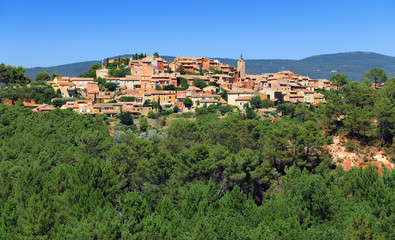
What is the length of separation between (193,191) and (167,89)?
166 ft

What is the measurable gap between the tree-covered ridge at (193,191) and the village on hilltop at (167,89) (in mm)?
25927

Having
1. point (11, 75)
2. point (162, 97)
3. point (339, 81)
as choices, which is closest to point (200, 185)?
point (162, 97)

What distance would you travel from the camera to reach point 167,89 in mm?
74000

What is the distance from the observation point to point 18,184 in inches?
1019

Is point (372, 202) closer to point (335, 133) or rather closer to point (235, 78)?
point (335, 133)

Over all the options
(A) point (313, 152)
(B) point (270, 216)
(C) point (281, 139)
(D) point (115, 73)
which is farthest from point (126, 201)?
(D) point (115, 73)

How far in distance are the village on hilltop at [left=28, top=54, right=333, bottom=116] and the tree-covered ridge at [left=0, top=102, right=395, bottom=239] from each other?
25927 mm

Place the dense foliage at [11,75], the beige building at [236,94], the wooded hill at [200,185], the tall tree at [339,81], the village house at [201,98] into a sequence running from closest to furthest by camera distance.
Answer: the wooded hill at [200,185] → the village house at [201,98] → the beige building at [236,94] → the dense foliage at [11,75] → the tall tree at [339,81]

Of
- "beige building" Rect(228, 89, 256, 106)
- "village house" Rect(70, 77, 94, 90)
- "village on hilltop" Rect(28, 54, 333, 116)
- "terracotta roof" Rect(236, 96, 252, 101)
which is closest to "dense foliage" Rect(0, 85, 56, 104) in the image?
"village on hilltop" Rect(28, 54, 333, 116)

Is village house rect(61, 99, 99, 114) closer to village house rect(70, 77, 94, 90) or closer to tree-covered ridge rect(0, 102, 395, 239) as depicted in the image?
village house rect(70, 77, 94, 90)

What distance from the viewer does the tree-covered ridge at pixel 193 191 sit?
20094 millimetres

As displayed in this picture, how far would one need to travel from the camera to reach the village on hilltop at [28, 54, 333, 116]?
67500 mm

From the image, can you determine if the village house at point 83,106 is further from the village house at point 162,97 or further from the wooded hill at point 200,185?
the wooded hill at point 200,185

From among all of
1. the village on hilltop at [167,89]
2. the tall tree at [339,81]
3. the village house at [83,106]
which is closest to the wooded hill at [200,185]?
the village house at [83,106]
